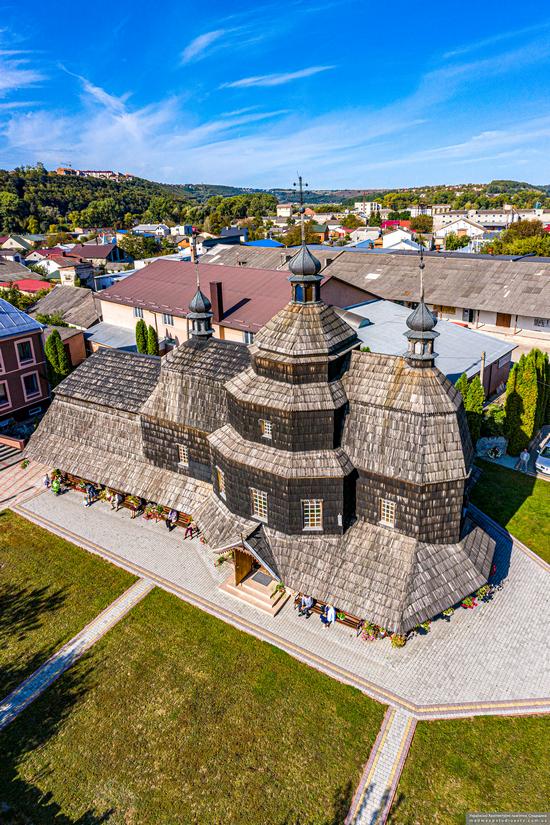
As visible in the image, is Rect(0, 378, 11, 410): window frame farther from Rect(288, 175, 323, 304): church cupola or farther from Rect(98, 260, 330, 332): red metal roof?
Rect(288, 175, 323, 304): church cupola

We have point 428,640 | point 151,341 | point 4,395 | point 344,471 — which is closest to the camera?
point 428,640

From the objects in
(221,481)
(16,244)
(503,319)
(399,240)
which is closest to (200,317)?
(221,481)

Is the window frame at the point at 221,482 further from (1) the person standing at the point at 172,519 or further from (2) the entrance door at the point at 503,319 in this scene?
(2) the entrance door at the point at 503,319

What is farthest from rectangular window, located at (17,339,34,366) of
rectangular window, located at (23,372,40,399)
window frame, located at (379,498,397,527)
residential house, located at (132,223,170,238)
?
residential house, located at (132,223,170,238)

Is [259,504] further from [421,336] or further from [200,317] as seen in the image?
[200,317]

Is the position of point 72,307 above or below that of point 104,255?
below

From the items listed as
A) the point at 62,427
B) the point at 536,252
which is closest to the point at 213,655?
the point at 62,427

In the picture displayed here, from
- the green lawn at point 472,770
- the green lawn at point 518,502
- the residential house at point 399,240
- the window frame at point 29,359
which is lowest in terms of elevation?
the green lawn at point 472,770

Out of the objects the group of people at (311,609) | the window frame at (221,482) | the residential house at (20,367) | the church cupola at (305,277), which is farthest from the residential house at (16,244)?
the group of people at (311,609)
